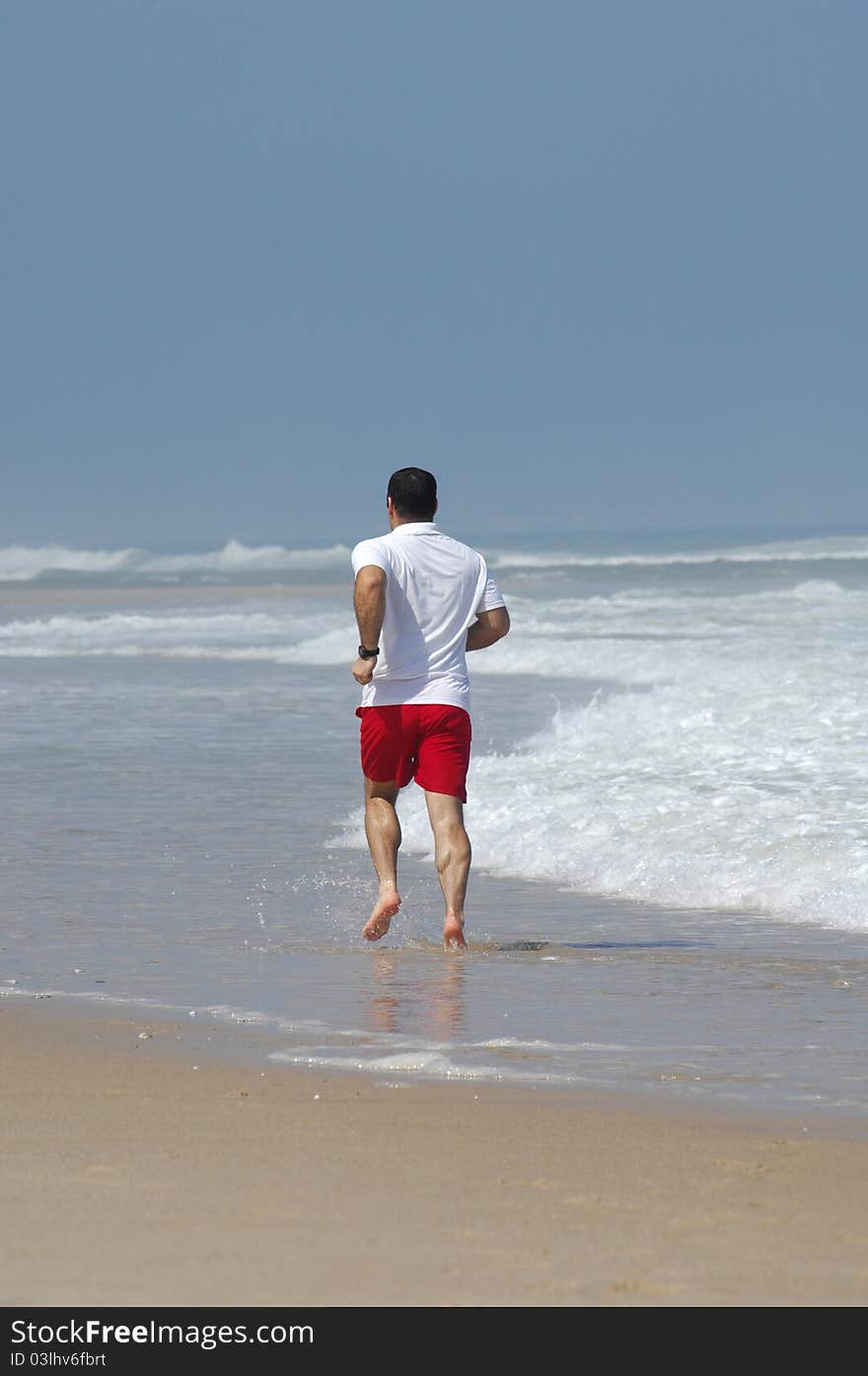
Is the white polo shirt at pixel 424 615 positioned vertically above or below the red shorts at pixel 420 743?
above

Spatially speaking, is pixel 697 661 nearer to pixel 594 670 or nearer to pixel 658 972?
pixel 594 670

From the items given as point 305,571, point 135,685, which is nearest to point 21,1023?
point 135,685

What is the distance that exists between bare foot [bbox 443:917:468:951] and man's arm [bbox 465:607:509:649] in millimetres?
934

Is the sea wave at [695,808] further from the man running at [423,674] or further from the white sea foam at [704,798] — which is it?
the man running at [423,674]

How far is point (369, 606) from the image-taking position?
6.03 meters

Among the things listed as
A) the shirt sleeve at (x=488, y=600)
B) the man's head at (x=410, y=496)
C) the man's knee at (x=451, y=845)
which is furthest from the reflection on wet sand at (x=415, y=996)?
the man's head at (x=410, y=496)

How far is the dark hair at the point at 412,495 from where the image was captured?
6.20 metres

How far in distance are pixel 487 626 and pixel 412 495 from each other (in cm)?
51

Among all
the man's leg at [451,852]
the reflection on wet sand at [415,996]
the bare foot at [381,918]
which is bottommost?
the reflection on wet sand at [415,996]

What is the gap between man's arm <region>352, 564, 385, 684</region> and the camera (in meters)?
6.02

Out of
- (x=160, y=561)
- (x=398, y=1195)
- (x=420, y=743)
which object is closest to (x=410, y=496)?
(x=420, y=743)

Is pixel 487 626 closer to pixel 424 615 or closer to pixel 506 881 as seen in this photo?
pixel 424 615

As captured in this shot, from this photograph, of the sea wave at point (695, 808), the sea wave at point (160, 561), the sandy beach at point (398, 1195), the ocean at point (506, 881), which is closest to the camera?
the sandy beach at point (398, 1195)
